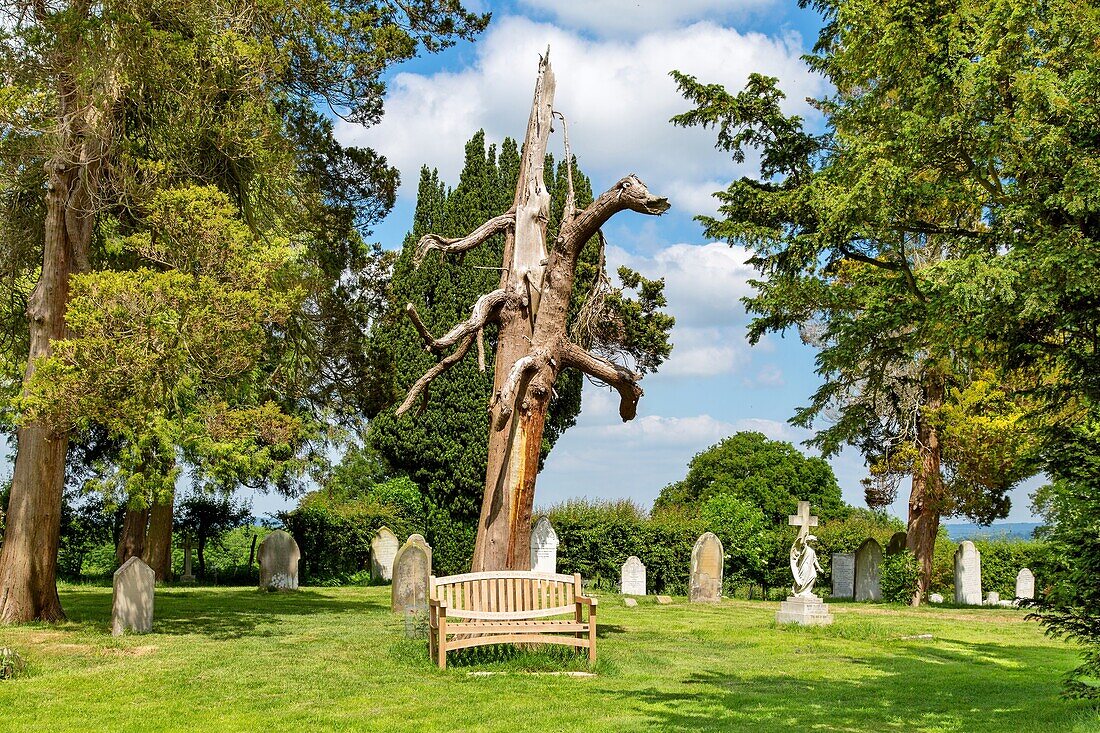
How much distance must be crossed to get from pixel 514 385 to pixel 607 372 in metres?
1.79

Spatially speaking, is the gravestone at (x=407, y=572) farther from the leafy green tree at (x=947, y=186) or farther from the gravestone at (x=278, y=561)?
the leafy green tree at (x=947, y=186)

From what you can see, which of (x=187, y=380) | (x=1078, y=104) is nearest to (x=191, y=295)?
(x=187, y=380)

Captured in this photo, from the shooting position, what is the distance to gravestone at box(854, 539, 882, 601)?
73.4ft

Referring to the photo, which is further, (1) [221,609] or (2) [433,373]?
(1) [221,609]

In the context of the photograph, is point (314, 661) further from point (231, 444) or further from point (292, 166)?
point (292, 166)

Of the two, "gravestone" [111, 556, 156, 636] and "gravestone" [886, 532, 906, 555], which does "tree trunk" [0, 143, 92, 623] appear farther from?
"gravestone" [886, 532, 906, 555]

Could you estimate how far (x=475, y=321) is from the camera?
11.7 m

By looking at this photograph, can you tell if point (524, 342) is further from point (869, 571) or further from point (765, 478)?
point (765, 478)

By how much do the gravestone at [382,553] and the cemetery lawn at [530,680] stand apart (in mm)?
9043

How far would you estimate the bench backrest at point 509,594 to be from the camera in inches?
395

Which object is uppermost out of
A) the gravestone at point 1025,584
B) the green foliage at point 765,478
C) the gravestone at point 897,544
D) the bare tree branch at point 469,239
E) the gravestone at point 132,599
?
the bare tree branch at point 469,239

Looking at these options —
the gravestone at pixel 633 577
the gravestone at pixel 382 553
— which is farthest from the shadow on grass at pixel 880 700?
the gravestone at pixel 382 553

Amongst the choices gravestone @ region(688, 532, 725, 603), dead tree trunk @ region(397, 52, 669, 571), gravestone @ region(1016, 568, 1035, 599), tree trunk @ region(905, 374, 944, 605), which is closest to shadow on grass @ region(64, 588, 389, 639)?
dead tree trunk @ region(397, 52, 669, 571)

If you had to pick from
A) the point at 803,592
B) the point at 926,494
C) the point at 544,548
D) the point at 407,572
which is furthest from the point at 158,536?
the point at 926,494
